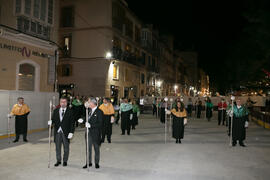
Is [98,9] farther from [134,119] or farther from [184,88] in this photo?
[184,88]

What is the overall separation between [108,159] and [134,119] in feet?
23.6

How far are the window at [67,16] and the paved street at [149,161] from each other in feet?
65.7

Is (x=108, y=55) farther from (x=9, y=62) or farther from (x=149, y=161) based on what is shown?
(x=149, y=161)

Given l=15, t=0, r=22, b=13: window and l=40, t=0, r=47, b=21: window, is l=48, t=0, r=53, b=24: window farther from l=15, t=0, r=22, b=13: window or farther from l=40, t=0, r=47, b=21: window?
l=15, t=0, r=22, b=13: window

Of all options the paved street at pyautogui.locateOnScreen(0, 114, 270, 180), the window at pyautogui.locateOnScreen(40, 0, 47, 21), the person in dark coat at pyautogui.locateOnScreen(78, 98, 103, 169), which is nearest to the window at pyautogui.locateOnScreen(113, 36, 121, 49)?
the window at pyautogui.locateOnScreen(40, 0, 47, 21)

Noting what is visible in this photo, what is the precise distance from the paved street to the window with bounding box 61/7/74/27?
2002 cm

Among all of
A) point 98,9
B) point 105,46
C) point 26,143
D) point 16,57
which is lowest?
point 26,143

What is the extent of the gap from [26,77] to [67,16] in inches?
574

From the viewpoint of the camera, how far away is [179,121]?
10492mm

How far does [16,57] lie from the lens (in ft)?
47.7

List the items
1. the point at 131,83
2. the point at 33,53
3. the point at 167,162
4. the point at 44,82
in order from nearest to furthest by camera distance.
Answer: the point at 167,162, the point at 33,53, the point at 44,82, the point at 131,83

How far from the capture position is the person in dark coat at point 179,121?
10.3 meters

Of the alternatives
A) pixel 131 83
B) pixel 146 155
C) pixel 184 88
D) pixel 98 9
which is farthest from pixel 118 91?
pixel 184 88

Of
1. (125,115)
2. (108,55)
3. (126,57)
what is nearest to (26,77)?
(125,115)
